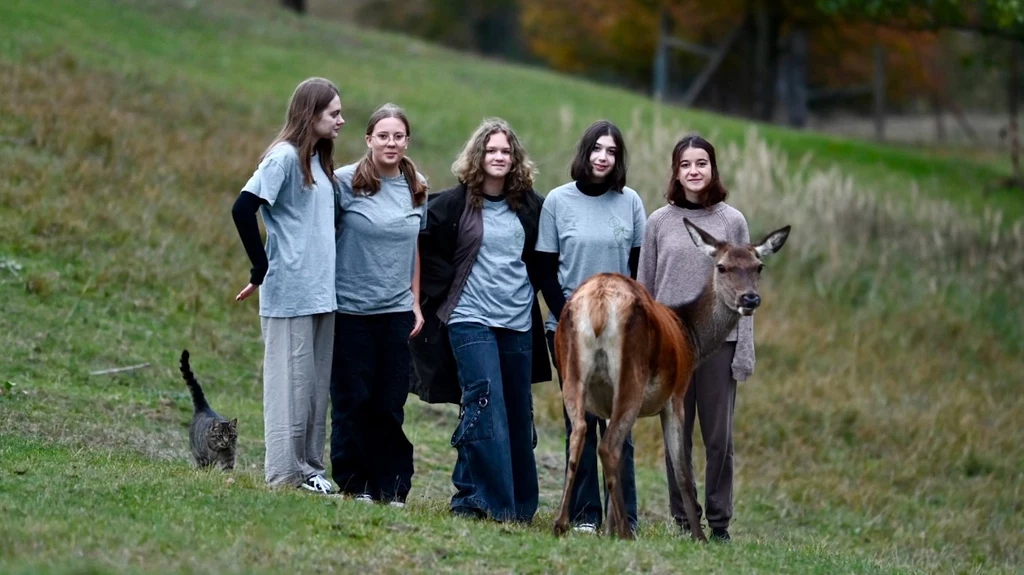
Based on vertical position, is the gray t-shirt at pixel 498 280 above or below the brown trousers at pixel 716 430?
above

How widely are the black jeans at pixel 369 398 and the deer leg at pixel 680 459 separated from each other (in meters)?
1.64

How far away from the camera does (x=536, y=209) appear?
8555 mm

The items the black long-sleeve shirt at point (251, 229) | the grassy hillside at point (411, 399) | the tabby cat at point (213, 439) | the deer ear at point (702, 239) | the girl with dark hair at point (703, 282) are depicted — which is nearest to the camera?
the grassy hillside at point (411, 399)

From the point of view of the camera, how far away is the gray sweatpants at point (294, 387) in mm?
8078

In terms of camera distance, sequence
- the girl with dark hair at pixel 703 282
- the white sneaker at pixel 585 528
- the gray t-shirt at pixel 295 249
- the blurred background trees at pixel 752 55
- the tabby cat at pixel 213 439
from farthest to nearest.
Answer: the blurred background trees at pixel 752 55 < the tabby cat at pixel 213 439 < the girl with dark hair at pixel 703 282 < the gray t-shirt at pixel 295 249 < the white sneaker at pixel 585 528

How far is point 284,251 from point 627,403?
2.21m

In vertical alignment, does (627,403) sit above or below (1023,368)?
above

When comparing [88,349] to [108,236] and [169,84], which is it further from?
[169,84]

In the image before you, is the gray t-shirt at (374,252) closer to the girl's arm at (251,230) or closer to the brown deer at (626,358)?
the girl's arm at (251,230)

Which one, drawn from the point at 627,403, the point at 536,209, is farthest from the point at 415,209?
the point at 627,403

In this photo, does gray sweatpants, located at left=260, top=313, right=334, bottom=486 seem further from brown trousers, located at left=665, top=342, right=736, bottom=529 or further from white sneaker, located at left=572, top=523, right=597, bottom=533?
brown trousers, located at left=665, top=342, right=736, bottom=529

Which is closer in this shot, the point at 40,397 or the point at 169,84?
the point at 40,397

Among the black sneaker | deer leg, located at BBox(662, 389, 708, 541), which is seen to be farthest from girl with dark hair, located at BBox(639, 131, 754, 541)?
the black sneaker

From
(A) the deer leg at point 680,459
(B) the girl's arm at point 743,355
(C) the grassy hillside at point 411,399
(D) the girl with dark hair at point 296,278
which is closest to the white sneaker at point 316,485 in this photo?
(D) the girl with dark hair at point 296,278
